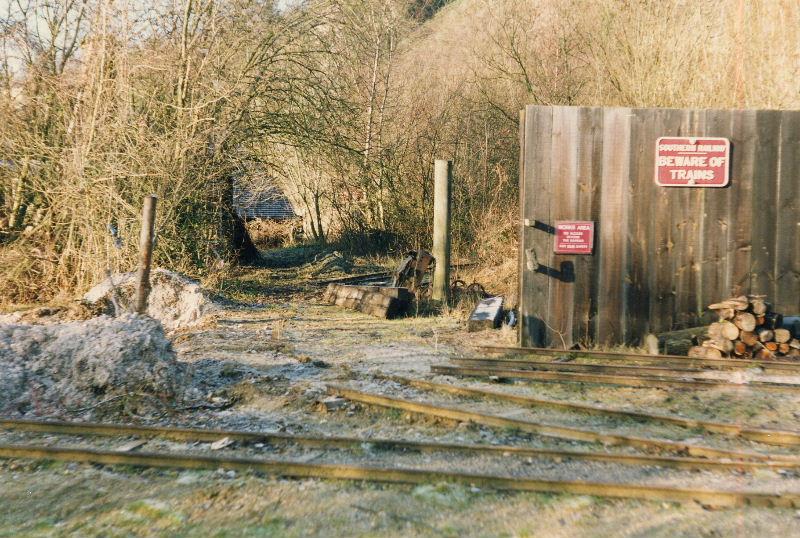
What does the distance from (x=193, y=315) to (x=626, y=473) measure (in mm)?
8246

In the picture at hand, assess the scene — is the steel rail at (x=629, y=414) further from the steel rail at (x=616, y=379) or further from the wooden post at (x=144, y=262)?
the wooden post at (x=144, y=262)

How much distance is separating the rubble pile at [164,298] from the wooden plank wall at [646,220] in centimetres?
559

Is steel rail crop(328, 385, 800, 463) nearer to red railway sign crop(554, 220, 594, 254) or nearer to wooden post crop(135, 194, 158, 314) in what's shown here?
wooden post crop(135, 194, 158, 314)

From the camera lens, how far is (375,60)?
79.2 ft

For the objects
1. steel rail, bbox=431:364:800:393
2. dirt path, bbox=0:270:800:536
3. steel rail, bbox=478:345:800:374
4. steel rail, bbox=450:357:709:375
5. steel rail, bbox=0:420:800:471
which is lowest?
dirt path, bbox=0:270:800:536

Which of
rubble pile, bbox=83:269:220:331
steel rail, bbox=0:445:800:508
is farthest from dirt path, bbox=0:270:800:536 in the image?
rubble pile, bbox=83:269:220:331

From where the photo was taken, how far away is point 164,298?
37.7 ft

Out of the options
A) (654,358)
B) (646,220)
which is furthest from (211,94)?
(654,358)

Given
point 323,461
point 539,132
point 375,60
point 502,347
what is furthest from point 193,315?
point 375,60

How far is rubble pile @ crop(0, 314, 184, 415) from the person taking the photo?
22.2 feet

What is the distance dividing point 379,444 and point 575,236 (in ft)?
14.7

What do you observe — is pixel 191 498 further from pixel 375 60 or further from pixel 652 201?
pixel 375 60

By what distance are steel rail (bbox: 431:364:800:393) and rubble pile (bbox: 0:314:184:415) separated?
9.78 feet

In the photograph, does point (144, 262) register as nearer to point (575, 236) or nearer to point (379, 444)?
point (379, 444)
